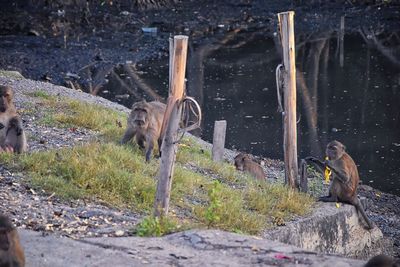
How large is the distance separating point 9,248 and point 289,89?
6391 millimetres

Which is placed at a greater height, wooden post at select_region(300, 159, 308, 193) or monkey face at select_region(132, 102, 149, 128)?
monkey face at select_region(132, 102, 149, 128)

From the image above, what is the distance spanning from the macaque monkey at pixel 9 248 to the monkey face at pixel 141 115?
5.97 m

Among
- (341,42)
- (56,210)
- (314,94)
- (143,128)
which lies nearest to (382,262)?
(56,210)

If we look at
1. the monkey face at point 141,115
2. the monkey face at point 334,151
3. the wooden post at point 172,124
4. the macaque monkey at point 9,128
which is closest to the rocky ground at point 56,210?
the wooden post at point 172,124

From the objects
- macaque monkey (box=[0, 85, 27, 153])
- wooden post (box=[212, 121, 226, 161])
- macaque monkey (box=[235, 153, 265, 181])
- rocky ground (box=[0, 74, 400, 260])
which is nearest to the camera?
rocky ground (box=[0, 74, 400, 260])

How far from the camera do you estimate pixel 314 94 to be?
2464cm

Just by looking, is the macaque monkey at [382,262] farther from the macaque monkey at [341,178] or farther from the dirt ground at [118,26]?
the dirt ground at [118,26]

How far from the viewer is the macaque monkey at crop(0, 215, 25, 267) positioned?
303 inches

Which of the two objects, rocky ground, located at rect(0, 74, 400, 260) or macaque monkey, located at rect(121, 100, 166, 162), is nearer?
rocky ground, located at rect(0, 74, 400, 260)

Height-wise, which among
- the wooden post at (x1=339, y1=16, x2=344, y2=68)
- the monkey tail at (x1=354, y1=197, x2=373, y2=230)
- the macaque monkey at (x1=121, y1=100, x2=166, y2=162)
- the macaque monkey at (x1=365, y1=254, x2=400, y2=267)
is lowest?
the monkey tail at (x1=354, y1=197, x2=373, y2=230)

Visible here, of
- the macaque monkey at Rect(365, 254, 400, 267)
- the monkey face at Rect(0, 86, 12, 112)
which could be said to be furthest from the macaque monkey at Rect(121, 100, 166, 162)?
the macaque monkey at Rect(365, 254, 400, 267)

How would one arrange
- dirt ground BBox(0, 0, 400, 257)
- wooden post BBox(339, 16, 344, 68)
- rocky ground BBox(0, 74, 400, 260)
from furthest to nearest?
wooden post BBox(339, 16, 344, 68), dirt ground BBox(0, 0, 400, 257), rocky ground BBox(0, 74, 400, 260)

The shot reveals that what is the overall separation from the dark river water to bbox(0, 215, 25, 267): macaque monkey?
11.2 meters

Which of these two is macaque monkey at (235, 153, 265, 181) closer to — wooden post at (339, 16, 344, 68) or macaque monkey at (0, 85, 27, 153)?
macaque monkey at (0, 85, 27, 153)
